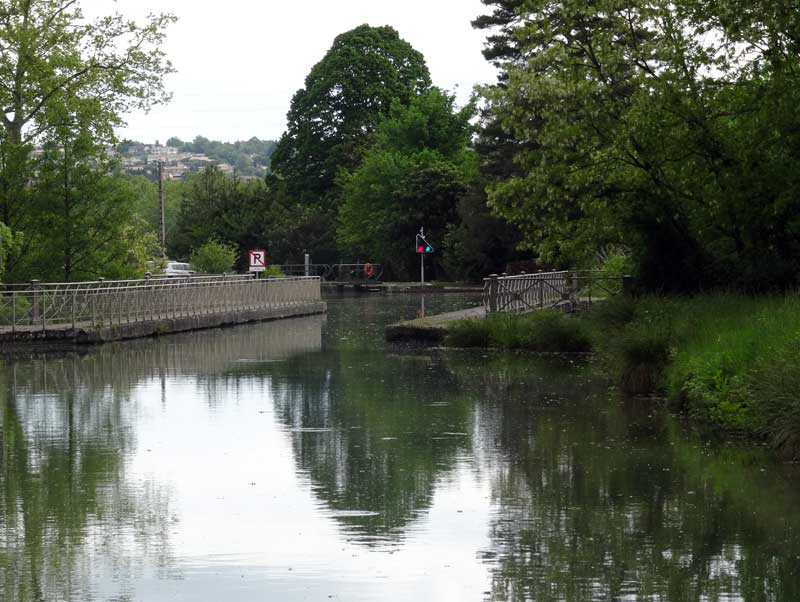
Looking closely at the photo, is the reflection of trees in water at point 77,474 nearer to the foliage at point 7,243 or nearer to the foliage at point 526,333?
the foliage at point 526,333

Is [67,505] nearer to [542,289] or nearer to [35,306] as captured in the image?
[35,306]

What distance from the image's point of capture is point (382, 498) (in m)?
12.5

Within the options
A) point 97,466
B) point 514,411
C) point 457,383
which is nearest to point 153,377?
point 457,383

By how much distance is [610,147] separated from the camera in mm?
26531

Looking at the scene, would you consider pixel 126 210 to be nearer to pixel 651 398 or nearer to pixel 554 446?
pixel 651 398

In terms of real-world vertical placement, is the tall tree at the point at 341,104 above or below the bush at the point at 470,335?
above

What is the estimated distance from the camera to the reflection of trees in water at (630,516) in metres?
9.19

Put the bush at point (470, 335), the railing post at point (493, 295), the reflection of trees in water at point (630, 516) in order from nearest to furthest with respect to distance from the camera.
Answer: the reflection of trees in water at point (630, 516) < the bush at point (470, 335) < the railing post at point (493, 295)

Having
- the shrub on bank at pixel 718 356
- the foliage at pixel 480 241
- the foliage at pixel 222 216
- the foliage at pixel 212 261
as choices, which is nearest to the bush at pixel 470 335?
the shrub on bank at pixel 718 356

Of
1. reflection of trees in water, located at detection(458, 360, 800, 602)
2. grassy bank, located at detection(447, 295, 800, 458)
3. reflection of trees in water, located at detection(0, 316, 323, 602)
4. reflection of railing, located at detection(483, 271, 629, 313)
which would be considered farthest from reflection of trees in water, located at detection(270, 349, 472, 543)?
reflection of railing, located at detection(483, 271, 629, 313)

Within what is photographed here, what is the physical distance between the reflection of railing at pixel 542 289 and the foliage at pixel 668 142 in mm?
4983

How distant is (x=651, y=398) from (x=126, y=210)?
3106 cm

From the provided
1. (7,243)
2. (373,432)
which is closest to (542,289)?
(7,243)

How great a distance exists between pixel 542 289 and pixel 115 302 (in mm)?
11511
